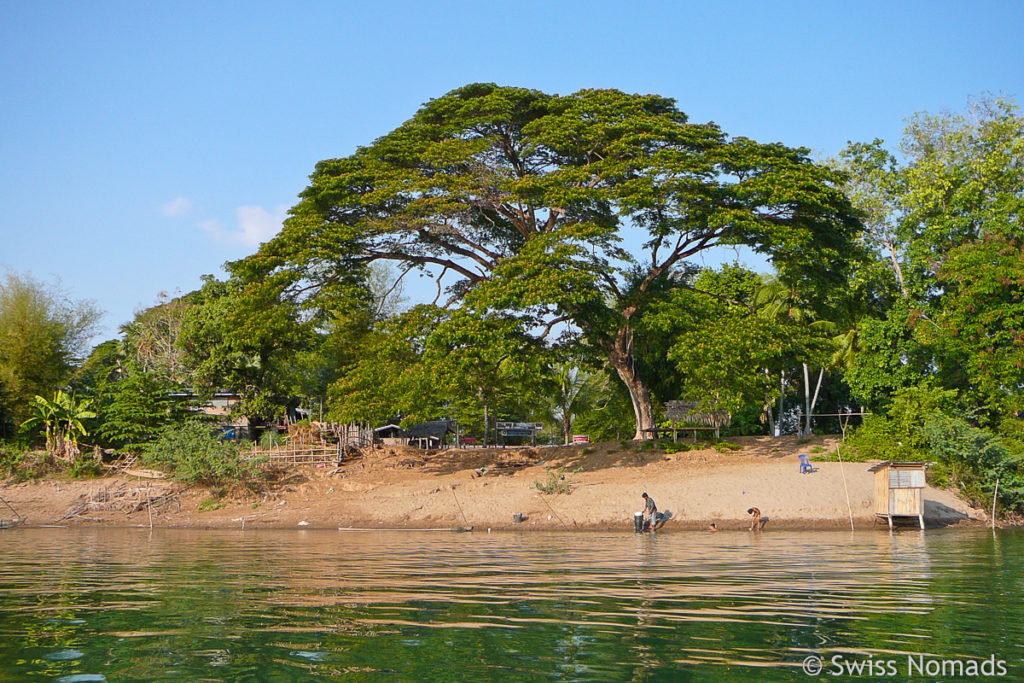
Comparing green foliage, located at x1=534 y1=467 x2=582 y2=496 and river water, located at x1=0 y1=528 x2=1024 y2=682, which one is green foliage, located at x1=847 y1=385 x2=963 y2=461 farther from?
green foliage, located at x1=534 y1=467 x2=582 y2=496

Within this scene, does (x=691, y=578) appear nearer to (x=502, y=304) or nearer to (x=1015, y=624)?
(x=1015, y=624)

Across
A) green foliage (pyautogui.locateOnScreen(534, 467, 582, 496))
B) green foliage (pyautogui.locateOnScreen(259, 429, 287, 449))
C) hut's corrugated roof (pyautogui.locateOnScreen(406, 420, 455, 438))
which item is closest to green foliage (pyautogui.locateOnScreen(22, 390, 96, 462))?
green foliage (pyautogui.locateOnScreen(259, 429, 287, 449))

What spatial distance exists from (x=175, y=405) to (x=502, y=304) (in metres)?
19.8

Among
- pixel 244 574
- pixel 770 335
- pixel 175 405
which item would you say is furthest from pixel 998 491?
pixel 175 405

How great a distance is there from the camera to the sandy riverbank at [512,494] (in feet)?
96.6

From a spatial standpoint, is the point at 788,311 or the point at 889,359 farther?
the point at 788,311

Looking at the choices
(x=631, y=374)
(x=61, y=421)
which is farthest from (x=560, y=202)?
(x=61, y=421)

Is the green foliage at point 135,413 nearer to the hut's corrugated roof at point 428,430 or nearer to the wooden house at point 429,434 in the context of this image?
the wooden house at point 429,434

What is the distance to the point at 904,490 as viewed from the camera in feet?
90.1

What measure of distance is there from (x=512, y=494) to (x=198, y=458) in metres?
13.5

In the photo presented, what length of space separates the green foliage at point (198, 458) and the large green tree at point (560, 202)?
7611mm

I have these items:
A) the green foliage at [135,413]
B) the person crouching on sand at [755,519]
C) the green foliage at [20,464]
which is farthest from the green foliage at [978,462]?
the green foliage at [20,464]

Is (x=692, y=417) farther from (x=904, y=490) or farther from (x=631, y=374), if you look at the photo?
(x=904, y=490)

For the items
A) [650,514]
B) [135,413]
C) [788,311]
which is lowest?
[650,514]
